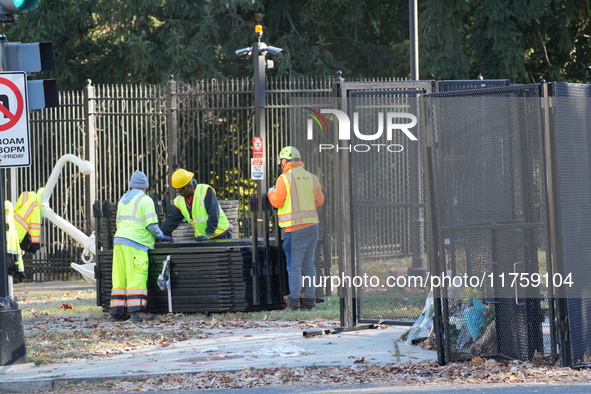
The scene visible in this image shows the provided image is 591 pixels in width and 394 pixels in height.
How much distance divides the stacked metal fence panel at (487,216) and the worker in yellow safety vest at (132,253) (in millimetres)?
4601

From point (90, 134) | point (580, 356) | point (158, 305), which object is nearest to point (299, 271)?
point (158, 305)

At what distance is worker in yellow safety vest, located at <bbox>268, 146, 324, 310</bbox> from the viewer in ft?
38.9

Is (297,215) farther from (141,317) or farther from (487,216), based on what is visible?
(487,216)

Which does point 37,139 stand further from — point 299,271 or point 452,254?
point 452,254

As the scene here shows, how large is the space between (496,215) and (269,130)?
9980mm

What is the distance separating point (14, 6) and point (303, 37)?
15092 mm

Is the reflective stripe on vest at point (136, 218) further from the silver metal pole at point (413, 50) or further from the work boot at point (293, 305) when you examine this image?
the silver metal pole at point (413, 50)

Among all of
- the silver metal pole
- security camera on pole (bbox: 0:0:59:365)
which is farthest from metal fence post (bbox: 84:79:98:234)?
security camera on pole (bbox: 0:0:59:365)

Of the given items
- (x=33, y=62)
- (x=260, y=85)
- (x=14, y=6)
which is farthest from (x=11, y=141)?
(x=260, y=85)

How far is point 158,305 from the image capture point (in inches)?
480

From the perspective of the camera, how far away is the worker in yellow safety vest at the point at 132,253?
1179 cm

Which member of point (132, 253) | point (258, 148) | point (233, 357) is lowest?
point (233, 357)

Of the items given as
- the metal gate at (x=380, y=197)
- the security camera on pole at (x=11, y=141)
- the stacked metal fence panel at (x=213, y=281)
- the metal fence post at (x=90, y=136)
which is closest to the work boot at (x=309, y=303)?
the stacked metal fence panel at (x=213, y=281)

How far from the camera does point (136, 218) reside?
11828 mm
